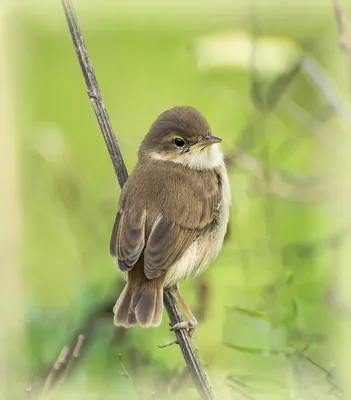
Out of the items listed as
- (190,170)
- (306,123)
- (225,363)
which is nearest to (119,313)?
(225,363)

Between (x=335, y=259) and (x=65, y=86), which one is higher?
(x=65, y=86)

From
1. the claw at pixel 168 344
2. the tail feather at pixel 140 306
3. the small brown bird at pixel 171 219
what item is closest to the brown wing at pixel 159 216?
the small brown bird at pixel 171 219

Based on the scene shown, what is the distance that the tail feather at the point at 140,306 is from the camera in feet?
11.6

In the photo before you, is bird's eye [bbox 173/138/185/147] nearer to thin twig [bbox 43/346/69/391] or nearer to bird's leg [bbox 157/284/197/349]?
bird's leg [bbox 157/284/197/349]

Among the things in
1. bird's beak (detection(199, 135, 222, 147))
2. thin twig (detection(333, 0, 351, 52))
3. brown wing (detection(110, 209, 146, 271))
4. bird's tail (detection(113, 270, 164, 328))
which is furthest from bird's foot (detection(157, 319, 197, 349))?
thin twig (detection(333, 0, 351, 52))

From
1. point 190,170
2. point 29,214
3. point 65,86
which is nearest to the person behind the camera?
point 190,170

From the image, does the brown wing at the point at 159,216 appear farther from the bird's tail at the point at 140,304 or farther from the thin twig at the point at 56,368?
the thin twig at the point at 56,368

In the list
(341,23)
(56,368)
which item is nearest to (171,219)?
(56,368)

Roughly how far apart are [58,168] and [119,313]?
5.78 ft

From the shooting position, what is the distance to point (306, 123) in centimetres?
482

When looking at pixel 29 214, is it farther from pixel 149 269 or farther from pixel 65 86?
pixel 149 269

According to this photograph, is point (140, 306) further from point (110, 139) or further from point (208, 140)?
point (208, 140)

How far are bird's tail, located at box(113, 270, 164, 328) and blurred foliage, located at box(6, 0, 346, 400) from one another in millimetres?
155

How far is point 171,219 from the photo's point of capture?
3.77 meters
